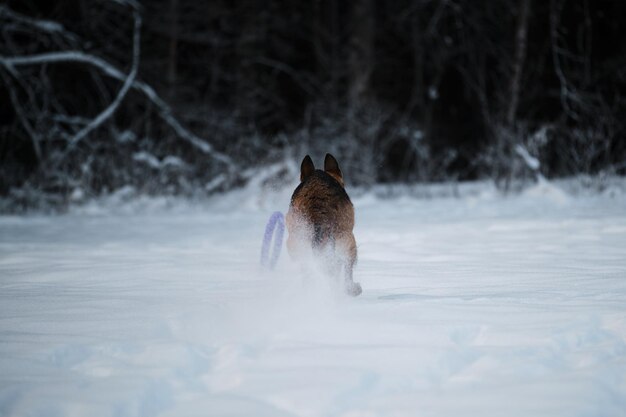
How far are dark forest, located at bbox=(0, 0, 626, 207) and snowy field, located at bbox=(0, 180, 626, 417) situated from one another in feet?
20.9

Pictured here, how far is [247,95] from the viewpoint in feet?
57.5

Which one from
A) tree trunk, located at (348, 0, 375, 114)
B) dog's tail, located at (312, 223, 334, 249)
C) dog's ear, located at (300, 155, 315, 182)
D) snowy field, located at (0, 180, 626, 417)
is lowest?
snowy field, located at (0, 180, 626, 417)

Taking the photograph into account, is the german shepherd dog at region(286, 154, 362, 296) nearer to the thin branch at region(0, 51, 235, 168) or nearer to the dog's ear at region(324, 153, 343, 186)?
the dog's ear at region(324, 153, 343, 186)

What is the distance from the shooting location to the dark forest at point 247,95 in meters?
11.7

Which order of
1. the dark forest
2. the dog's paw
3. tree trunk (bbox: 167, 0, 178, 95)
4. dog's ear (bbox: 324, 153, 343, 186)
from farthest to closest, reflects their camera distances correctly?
tree trunk (bbox: 167, 0, 178, 95) < the dark forest < dog's ear (bbox: 324, 153, 343, 186) < the dog's paw

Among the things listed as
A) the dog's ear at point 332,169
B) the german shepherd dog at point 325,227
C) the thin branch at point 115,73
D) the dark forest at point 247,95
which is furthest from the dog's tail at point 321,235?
the thin branch at point 115,73

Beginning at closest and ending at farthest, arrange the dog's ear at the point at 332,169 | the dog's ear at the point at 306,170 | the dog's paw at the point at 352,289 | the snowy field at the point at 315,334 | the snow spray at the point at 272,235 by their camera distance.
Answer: the snowy field at the point at 315,334 < the dog's paw at the point at 352,289 < the dog's ear at the point at 306,170 < the dog's ear at the point at 332,169 < the snow spray at the point at 272,235

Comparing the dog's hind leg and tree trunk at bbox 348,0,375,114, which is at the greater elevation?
tree trunk at bbox 348,0,375,114

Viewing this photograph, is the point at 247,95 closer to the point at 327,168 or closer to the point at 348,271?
the point at 327,168

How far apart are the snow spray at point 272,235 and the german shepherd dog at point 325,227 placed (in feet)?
2.55

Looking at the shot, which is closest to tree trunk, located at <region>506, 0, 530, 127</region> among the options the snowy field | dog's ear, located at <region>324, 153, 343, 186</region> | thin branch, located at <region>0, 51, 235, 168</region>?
thin branch, located at <region>0, 51, 235, 168</region>

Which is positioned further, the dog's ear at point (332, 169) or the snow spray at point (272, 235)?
the snow spray at point (272, 235)

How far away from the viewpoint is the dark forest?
11.7m

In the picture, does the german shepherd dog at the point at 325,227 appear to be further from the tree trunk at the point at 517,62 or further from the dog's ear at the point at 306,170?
the tree trunk at the point at 517,62
